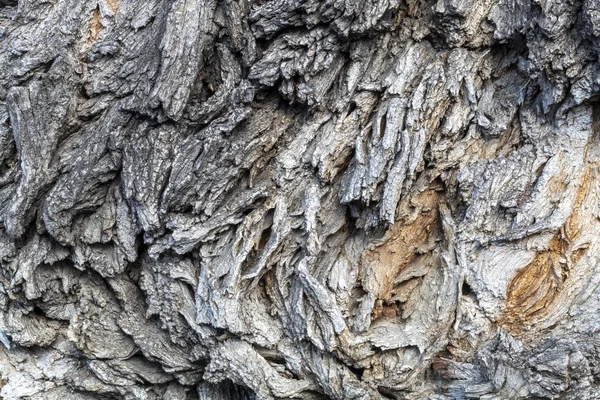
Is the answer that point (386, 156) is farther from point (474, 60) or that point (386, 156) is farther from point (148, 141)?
point (148, 141)

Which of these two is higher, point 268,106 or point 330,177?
point 268,106

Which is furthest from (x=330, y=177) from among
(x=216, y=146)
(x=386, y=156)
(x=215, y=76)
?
(x=215, y=76)

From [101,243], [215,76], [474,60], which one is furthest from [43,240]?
[474,60]

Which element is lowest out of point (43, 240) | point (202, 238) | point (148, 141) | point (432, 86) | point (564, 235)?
point (43, 240)

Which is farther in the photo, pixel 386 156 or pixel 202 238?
pixel 202 238

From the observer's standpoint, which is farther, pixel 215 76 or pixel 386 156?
pixel 215 76

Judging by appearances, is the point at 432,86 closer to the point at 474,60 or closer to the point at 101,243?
the point at 474,60
